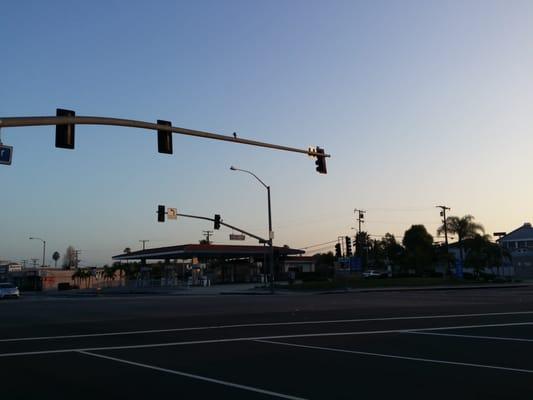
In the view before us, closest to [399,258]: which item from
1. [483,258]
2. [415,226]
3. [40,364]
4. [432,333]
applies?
[415,226]

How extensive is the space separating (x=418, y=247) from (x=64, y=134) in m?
71.8

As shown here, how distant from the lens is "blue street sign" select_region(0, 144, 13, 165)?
50.7 ft

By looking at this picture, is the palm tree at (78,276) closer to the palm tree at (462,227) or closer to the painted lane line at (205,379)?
the palm tree at (462,227)

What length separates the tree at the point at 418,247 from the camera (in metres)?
79.0

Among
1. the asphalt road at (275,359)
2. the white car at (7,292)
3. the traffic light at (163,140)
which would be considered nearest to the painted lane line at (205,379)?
the asphalt road at (275,359)

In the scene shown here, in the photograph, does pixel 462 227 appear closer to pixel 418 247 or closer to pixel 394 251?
pixel 418 247

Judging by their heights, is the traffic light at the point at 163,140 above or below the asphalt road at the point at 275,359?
above

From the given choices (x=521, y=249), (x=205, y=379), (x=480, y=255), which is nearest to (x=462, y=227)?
(x=480, y=255)

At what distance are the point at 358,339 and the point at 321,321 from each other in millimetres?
5200

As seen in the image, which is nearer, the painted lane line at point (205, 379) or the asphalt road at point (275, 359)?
the painted lane line at point (205, 379)

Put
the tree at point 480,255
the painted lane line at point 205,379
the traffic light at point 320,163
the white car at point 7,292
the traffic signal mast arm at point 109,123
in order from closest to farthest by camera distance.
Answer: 1. the painted lane line at point 205,379
2. the traffic signal mast arm at point 109,123
3. the traffic light at point 320,163
4. the white car at point 7,292
5. the tree at point 480,255

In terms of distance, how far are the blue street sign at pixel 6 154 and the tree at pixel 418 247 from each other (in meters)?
69.1

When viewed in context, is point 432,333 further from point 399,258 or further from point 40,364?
point 399,258

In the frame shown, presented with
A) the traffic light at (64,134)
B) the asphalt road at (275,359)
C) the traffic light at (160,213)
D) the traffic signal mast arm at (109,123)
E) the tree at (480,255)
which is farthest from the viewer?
the tree at (480,255)
